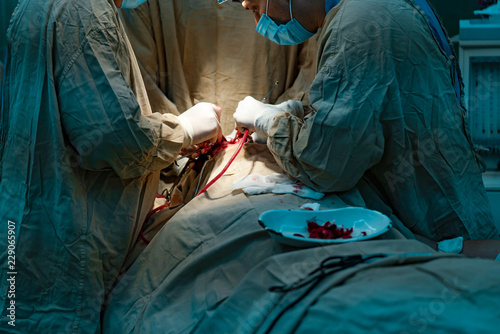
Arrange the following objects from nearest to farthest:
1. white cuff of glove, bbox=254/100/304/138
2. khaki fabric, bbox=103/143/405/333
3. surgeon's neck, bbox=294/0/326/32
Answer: khaki fabric, bbox=103/143/405/333 → white cuff of glove, bbox=254/100/304/138 → surgeon's neck, bbox=294/0/326/32

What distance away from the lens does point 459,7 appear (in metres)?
4.61

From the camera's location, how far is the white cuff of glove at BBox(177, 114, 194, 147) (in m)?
2.32

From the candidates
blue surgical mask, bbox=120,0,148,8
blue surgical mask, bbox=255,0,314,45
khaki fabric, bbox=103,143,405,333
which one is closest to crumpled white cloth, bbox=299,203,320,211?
khaki fabric, bbox=103,143,405,333

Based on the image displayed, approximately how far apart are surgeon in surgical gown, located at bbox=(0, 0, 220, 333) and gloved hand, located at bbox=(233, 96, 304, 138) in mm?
451

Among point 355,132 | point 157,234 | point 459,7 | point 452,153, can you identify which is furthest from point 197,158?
point 459,7

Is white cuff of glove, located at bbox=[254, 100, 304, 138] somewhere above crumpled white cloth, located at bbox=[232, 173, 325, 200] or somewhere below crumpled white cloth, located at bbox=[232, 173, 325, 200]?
above

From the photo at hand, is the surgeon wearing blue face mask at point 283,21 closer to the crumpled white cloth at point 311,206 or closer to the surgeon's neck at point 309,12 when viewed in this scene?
the surgeon's neck at point 309,12

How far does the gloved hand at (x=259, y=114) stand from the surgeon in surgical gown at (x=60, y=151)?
1.48 ft

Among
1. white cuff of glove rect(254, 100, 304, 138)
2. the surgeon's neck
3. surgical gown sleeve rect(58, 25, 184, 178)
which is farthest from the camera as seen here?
the surgeon's neck

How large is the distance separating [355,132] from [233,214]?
510 mm

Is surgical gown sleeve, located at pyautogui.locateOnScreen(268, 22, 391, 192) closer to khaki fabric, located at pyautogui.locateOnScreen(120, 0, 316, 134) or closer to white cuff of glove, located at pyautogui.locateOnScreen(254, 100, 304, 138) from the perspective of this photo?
white cuff of glove, located at pyautogui.locateOnScreen(254, 100, 304, 138)

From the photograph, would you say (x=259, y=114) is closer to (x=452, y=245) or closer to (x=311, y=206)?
(x=311, y=206)

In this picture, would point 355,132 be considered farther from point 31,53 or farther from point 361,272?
point 31,53

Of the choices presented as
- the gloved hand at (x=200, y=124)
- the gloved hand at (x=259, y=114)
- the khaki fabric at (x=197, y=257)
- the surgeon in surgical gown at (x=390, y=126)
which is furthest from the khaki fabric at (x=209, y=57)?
the khaki fabric at (x=197, y=257)
